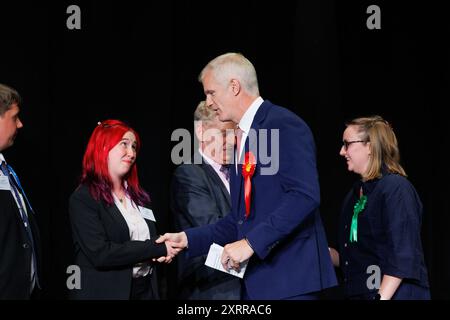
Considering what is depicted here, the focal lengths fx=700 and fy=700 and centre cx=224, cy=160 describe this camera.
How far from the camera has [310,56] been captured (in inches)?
179

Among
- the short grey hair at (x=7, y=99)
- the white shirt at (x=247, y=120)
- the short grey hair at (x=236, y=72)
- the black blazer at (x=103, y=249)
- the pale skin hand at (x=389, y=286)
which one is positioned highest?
the short grey hair at (x=236, y=72)

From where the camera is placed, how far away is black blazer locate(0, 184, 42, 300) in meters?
3.20

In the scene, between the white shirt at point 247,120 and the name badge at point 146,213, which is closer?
the white shirt at point 247,120

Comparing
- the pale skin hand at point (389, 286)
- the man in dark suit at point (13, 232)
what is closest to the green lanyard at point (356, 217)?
the pale skin hand at point (389, 286)

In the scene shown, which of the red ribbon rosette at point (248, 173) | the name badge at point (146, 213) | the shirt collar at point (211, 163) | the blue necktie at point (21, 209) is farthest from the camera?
the shirt collar at point (211, 163)

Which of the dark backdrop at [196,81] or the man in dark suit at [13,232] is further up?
the dark backdrop at [196,81]

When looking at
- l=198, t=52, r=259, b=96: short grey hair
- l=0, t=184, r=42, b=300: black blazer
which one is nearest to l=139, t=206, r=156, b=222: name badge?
l=0, t=184, r=42, b=300: black blazer

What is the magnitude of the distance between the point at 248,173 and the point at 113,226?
874 millimetres

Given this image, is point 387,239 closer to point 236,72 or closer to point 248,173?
point 248,173

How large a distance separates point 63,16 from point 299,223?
210cm

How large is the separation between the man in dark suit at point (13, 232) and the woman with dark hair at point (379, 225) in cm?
154

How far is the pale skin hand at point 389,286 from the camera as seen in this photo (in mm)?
3219

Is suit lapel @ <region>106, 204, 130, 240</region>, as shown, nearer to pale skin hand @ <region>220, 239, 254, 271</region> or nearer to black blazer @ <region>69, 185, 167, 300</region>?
black blazer @ <region>69, 185, 167, 300</region>

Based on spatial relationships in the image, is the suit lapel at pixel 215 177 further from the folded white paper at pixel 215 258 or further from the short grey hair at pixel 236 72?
the short grey hair at pixel 236 72
